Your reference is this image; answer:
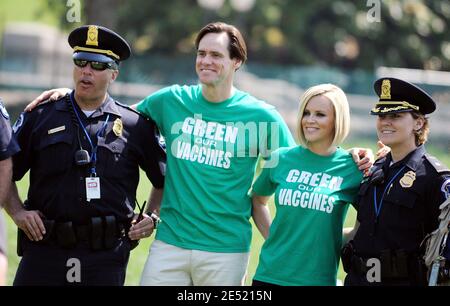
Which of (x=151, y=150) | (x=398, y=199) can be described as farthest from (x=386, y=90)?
(x=151, y=150)

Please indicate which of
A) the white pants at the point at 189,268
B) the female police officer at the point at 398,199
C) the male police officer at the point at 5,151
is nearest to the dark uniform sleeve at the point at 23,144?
the male police officer at the point at 5,151

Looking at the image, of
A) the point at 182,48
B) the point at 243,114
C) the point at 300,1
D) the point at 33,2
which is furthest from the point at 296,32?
the point at 243,114

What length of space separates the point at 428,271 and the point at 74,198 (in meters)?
2.21

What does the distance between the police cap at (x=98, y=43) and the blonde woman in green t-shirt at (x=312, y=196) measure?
1.28 m

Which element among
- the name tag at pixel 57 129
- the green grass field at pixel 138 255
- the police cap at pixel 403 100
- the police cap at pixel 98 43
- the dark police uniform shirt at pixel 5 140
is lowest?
the green grass field at pixel 138 255

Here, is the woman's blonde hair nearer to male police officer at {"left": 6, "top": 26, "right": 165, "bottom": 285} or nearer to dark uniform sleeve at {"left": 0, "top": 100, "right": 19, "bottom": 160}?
male police officer at {"left": 6, "top": 26, "right": 165, "bottom": 285}

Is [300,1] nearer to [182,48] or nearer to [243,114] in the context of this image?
[182,48]

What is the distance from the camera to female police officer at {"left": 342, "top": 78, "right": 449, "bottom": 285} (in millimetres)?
5445

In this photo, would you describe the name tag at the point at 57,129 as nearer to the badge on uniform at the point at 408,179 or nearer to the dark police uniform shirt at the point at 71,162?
the dark police uniform shirt at the point at 71,162

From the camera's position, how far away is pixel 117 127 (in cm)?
602

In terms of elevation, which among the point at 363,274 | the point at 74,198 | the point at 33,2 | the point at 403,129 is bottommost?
the point at 363,274

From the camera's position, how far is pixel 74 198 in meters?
5.84

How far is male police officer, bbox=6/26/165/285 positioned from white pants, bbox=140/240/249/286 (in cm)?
18

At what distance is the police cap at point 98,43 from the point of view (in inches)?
239
